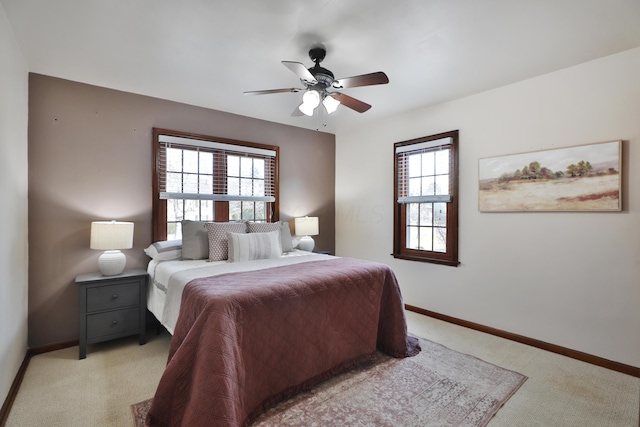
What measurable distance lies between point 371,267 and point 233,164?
7.38 ft

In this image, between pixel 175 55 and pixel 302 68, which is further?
pixel 175 55

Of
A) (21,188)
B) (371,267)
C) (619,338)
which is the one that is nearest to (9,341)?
(21,188)

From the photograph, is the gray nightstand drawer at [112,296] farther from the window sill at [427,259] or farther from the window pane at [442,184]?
the window pane at [442,184]

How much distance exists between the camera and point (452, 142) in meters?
3.42

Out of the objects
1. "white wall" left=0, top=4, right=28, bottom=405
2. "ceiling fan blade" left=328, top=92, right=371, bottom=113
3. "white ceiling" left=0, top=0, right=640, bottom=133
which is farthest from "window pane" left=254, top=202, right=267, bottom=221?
"white wall" left=0, top=4, right=28, bottom=405

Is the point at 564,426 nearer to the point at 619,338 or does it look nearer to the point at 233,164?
the point at 619,338

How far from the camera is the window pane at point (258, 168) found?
13.4 feet

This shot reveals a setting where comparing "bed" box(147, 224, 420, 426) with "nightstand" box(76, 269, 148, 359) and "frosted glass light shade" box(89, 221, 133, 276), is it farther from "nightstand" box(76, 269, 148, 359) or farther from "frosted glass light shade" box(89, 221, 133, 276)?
"frosted glass light shade" box(89, 221, 133, 276)

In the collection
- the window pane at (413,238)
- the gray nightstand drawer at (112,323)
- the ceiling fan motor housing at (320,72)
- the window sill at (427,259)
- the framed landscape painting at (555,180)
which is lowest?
the gray nightstand drawer at (112,323)

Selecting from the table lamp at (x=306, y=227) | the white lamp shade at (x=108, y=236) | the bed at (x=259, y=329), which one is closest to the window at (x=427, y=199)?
the table lamp at (x=306, y=227)

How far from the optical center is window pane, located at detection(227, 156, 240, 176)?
3844mm

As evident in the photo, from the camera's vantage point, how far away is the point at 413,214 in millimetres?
3910

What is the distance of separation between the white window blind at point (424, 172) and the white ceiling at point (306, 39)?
758mm

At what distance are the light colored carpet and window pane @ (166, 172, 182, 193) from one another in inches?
61.2
